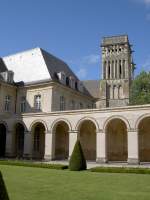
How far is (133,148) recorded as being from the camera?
2502 cm

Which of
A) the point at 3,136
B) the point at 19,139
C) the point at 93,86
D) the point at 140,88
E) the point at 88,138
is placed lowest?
the point at 19,139

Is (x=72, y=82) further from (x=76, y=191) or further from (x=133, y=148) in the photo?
(x=76, y=191)

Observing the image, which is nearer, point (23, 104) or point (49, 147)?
point (49, 147)

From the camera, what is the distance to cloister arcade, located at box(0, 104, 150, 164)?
26.4m

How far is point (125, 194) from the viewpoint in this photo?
10.3 m

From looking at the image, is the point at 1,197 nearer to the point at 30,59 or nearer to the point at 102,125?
the point at 102,125

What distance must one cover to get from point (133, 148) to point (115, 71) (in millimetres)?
47525

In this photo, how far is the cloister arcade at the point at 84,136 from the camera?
1038 inches

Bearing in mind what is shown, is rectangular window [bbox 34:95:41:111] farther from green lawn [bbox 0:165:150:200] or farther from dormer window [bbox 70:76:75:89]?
green lawn [bbox 0:165:150:200]

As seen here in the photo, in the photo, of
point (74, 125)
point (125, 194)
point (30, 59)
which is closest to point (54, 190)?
point (125, 194)

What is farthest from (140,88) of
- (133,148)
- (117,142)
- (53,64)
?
(133,148)

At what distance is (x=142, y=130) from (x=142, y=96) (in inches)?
Answer: 448

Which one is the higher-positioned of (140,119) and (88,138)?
(140,119)

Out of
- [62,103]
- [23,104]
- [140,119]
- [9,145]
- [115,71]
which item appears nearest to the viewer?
[140,119]
